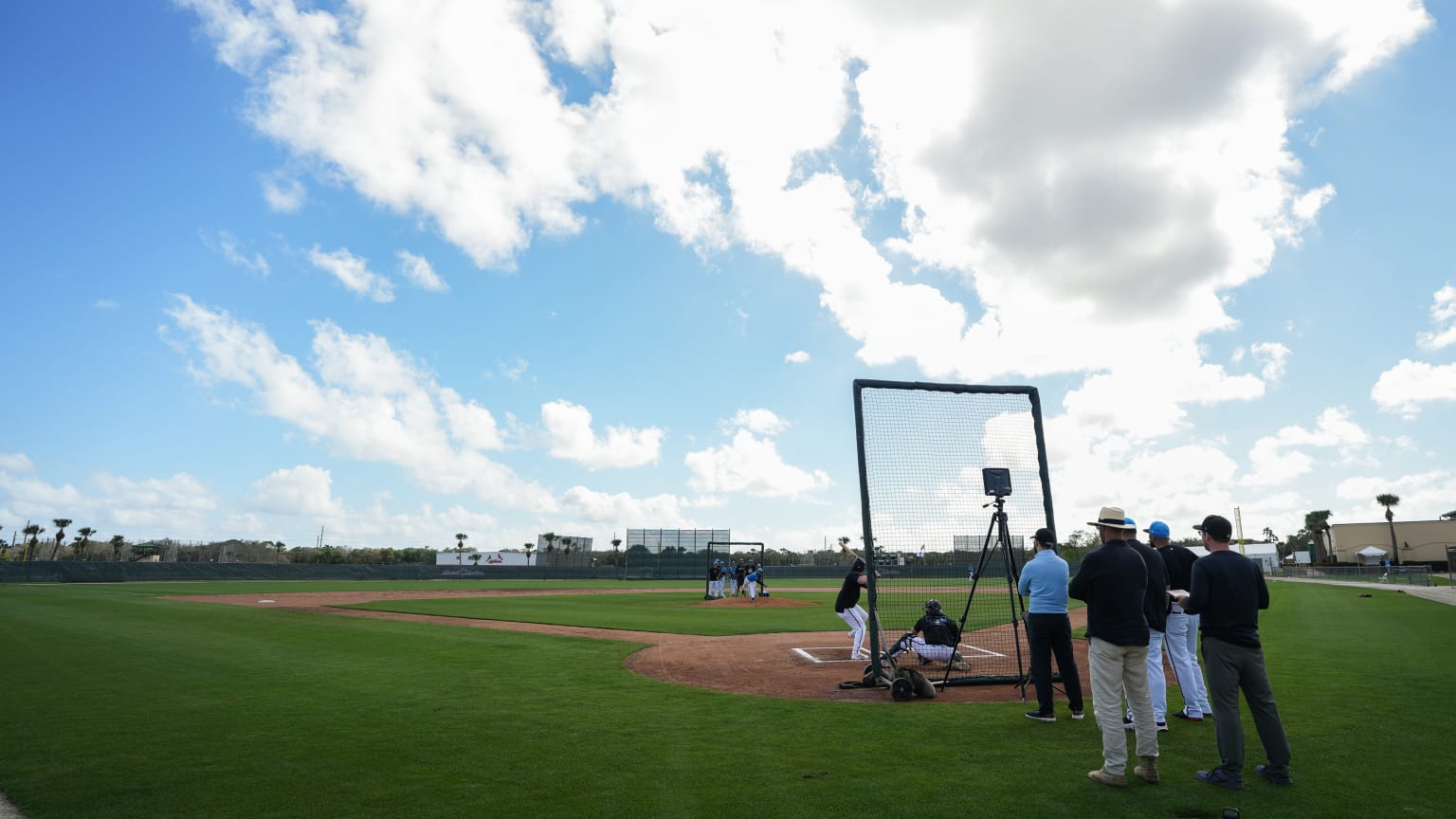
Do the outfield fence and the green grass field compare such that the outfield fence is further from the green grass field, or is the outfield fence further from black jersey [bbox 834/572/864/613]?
black jersey [bbox 834/572/864/613]

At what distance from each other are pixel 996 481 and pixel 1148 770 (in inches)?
191

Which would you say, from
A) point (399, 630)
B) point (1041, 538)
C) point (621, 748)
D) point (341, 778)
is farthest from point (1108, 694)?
point (399, 630)

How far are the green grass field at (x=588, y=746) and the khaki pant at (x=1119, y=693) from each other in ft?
1.25

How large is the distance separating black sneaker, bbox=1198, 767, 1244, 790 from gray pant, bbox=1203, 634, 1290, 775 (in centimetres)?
5

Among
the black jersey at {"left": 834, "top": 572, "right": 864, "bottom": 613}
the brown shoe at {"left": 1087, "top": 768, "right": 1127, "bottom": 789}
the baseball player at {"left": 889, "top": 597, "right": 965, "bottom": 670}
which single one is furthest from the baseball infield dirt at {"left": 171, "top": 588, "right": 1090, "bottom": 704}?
the brown shoe at {"left": 1087, "top": 768, "right": 1127, "bottom": 789}

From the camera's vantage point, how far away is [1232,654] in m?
5.75

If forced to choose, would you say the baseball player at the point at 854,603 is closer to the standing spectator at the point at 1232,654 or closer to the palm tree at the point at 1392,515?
the standing spectator at the point at 1232,654

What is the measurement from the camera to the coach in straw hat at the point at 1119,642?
5625mm

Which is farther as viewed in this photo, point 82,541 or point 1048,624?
point 82,541

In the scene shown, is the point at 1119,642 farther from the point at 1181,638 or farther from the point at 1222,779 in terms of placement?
the point at 1181,638

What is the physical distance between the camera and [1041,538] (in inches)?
321

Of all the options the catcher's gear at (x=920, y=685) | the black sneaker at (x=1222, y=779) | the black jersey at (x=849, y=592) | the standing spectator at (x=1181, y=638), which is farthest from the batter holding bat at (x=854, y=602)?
the black sneaker at (x=1222, y=779)

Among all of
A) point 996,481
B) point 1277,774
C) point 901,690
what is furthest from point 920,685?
point 1277,774

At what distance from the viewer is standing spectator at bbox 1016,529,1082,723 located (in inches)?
308
